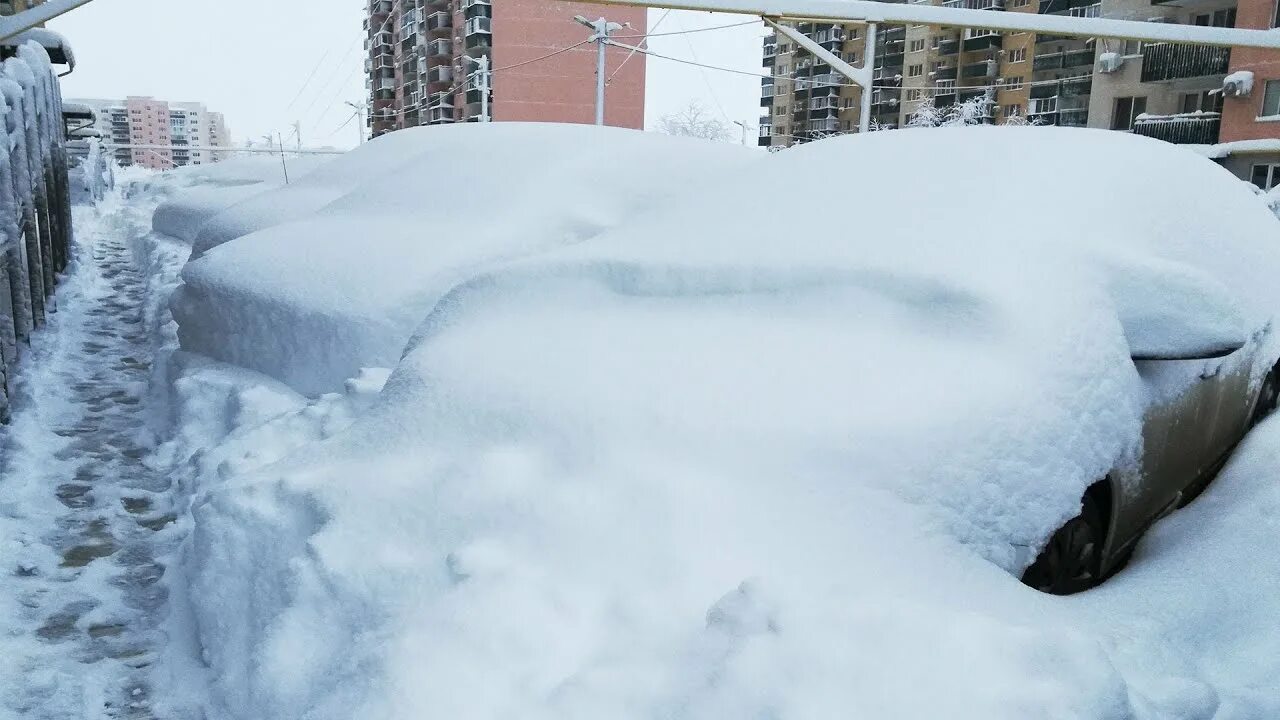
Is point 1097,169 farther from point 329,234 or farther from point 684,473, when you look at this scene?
point 329,234

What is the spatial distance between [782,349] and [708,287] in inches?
16.3

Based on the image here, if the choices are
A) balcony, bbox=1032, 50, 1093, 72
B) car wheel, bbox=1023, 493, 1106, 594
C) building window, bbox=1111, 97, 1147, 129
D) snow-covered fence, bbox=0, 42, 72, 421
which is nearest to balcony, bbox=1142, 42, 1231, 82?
building window, bbox=1111, 97, 1147, 129

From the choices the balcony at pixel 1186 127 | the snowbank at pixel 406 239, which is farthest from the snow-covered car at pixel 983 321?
the balcony at pixel 1186 127

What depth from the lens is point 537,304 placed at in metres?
3.02

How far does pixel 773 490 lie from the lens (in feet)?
7.07

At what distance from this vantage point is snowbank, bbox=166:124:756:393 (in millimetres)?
Result: 4215

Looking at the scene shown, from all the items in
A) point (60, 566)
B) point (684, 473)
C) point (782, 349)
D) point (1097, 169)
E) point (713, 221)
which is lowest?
point (60, 566)

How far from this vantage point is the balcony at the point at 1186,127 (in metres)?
23.6

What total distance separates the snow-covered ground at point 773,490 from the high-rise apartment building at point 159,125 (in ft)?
434

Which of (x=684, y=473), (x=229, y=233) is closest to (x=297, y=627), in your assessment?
(x=684, y=473)

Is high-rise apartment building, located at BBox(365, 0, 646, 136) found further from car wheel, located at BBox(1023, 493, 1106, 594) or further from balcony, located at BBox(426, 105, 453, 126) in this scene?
car wheel, located at BBox(1023, 493, 1106, 594)

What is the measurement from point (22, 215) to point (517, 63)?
43.8 metres

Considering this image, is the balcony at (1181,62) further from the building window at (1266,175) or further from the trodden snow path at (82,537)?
the trodden snow path at (82,537)

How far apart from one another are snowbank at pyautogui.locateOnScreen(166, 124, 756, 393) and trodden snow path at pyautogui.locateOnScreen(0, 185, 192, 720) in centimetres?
77
